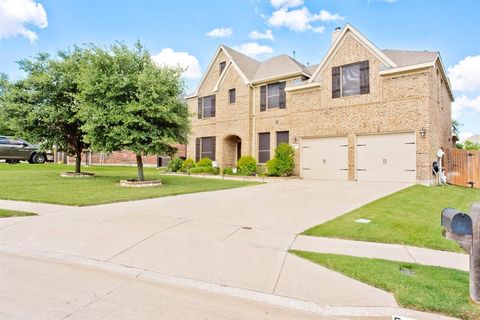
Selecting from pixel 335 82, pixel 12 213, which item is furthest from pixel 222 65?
pixel 12 213

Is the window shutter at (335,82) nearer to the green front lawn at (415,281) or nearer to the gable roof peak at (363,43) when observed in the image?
the gable roof peak at (363,43)

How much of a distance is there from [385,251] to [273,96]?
17015mm

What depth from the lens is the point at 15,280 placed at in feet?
11.9

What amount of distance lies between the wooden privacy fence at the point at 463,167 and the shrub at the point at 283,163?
831 cm

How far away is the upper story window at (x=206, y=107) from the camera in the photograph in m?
24.1

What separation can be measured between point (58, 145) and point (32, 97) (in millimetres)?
2876

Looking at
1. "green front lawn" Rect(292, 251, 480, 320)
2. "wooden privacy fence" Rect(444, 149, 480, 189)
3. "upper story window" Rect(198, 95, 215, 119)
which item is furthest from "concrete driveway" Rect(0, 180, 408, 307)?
"upper story window" Rect(198, 95, 215, 119)

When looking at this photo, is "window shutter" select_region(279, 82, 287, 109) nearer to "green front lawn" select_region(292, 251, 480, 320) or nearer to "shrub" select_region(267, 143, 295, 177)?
"shrub" select_region(267, 143, 295, 177)

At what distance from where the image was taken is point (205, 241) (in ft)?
17.2

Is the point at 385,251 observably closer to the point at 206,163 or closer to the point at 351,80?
the point at 351,80

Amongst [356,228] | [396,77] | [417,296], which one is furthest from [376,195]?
[417,296]

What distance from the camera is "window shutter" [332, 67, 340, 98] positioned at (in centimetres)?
1686

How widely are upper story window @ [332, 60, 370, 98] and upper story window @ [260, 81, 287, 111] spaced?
159 inches

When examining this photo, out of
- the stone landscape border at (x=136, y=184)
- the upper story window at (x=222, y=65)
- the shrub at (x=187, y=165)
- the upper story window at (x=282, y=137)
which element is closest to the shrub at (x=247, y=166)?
the upper story window at (x=282, y=137)
